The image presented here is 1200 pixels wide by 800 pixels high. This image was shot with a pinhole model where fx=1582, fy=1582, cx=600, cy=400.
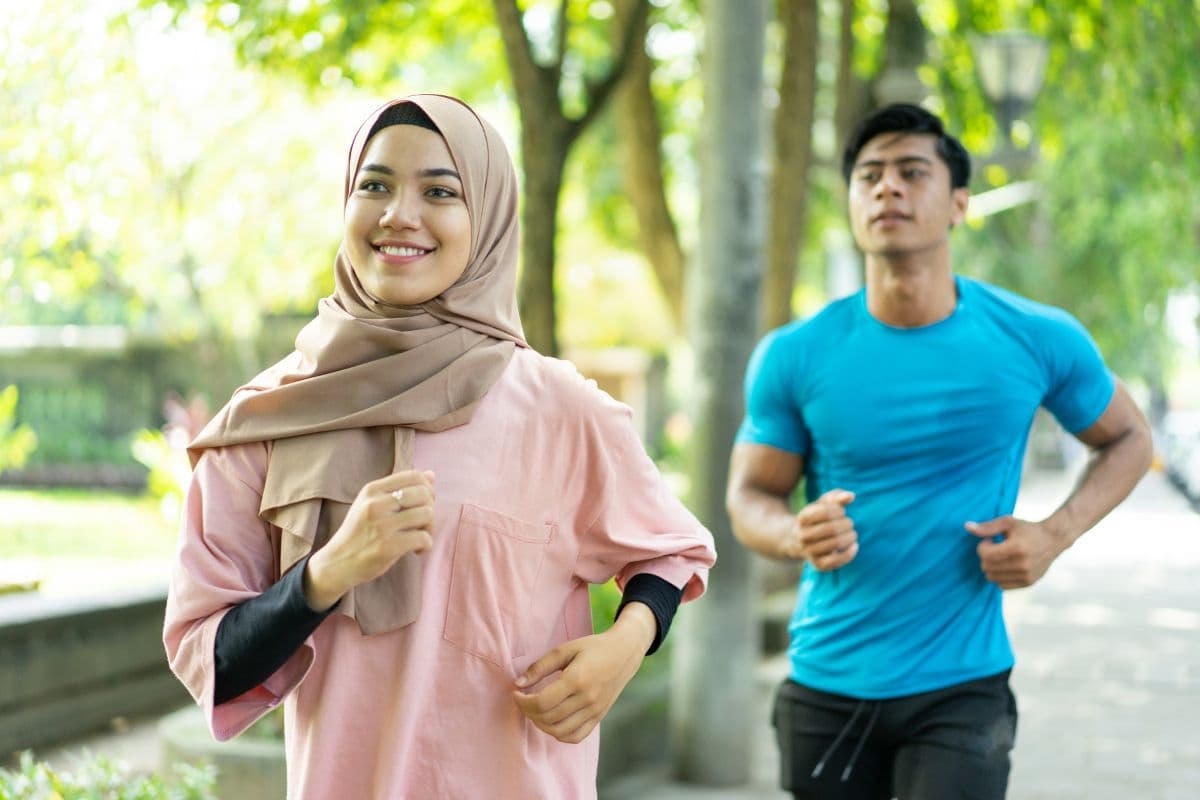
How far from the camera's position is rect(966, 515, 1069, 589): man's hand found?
3.78 meters

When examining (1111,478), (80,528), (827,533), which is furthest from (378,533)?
(80,528)

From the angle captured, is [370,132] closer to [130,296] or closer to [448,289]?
[448,289]

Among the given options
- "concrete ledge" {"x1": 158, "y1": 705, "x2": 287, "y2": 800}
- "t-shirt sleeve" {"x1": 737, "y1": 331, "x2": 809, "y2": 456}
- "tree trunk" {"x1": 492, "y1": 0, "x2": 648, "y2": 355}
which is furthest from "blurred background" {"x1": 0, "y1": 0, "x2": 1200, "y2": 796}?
"concrete ledge" {"x1": 158, "y1": 705, "x2": 287, "y2": 800}

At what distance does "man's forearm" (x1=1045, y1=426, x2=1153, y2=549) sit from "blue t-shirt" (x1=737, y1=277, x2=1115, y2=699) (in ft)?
0.45

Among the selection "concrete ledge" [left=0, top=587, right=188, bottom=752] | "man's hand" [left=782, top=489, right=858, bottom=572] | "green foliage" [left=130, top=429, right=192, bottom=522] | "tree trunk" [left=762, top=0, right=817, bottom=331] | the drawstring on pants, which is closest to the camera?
"man's hand" [left=782, top=489, right=858, bottom=572]

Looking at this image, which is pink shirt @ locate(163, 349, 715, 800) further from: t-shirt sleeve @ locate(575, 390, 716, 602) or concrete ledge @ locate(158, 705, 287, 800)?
concrete ledge @ locate(158, 705, 287, 800)

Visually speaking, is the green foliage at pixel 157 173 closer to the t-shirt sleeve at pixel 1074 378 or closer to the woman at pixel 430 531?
the t-shirt sleeve at pixel 1074 378

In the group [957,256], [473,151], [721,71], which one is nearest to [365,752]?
[473,151]

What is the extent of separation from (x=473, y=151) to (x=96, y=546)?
12854 millimetres

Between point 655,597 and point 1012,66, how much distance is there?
9949 mm

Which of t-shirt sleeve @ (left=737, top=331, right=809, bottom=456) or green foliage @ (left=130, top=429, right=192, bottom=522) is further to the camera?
green foliage @ (left=130, top=429, right=192, bottom=522)

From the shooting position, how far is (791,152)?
11.0m

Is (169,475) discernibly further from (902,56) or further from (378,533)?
(378,533)

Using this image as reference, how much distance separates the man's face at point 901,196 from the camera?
4.01 m
